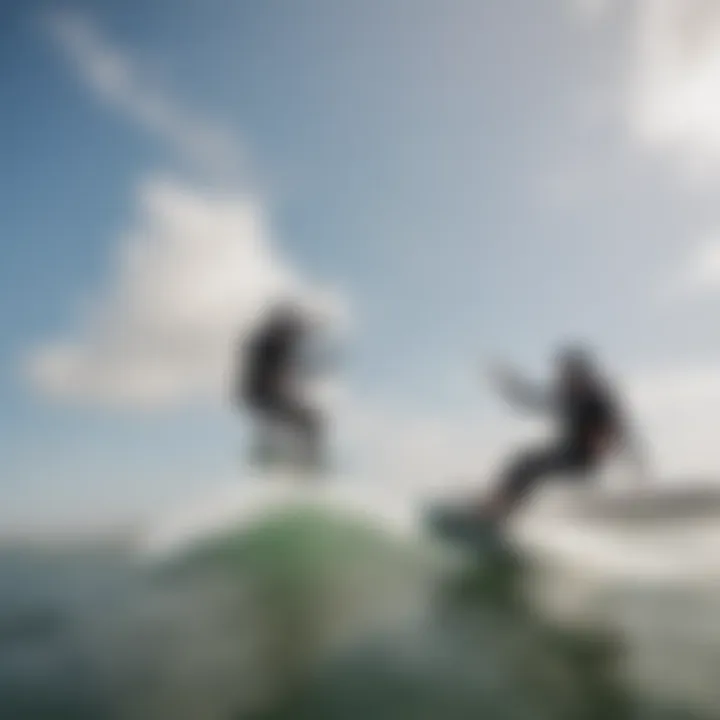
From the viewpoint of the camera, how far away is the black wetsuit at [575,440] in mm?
9711

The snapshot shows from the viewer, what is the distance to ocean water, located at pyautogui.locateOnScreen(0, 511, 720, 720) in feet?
18.2

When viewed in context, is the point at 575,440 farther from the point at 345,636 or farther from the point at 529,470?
the point at 345,636

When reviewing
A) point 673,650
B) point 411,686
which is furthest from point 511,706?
point 673,650

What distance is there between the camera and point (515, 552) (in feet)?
27.7

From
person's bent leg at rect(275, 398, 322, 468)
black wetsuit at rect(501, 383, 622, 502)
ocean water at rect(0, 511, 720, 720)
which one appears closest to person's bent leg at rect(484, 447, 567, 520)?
black wetsuit at rect(501, 383, 622, 502)

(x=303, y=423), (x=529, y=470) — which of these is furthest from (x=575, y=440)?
(x=303, y=423)

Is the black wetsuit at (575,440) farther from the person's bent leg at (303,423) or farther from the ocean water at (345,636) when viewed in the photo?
the person's bent leg at (303,423)

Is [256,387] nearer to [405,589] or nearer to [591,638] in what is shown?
[405,589]

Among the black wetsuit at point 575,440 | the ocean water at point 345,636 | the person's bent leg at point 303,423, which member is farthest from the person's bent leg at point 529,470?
the person's bent leg at point 303,423

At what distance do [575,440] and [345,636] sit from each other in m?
4.49

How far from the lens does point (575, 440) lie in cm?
977

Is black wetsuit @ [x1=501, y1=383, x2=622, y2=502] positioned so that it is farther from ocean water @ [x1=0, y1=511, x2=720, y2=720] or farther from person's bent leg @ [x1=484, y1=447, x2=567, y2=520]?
ocean water @ [x1=0, y1=511, x2=720, y2=720]

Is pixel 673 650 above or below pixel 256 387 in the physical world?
below

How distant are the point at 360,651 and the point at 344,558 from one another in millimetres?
1864
